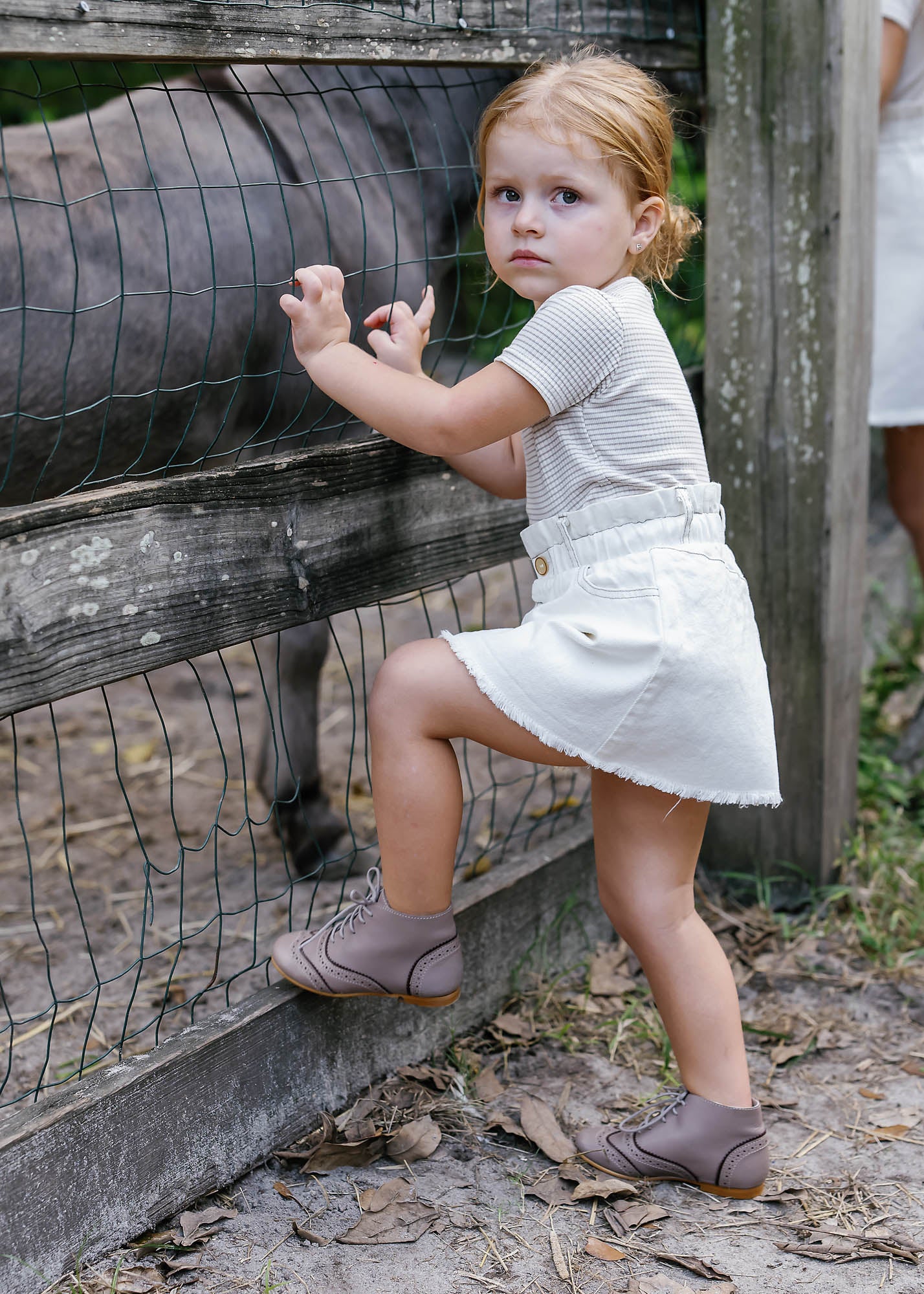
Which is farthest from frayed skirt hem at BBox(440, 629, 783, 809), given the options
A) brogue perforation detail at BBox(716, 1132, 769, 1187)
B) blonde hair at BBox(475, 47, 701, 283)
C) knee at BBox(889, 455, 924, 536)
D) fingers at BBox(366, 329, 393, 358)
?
knee at BBox(889, 455, 924, 536)

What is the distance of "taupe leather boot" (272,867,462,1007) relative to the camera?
1709 mm

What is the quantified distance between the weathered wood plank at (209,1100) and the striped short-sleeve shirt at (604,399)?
85cm

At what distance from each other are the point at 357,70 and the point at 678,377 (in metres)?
1.50

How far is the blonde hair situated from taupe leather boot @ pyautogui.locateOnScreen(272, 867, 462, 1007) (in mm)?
945

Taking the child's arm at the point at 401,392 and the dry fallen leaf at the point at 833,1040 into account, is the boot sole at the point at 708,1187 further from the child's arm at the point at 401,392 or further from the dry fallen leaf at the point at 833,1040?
the child's arm at the point at 401,392

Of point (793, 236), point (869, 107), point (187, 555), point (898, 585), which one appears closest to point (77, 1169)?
point (187, 555)

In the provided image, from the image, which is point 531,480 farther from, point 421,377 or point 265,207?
point 265,207

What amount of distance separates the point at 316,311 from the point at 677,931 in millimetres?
963

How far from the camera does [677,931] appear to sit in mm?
1735

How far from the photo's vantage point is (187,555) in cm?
160

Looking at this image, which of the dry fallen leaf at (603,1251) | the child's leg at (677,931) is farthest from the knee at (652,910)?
the dry fallen leaf at (603,1251)

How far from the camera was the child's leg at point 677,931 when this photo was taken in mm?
1728

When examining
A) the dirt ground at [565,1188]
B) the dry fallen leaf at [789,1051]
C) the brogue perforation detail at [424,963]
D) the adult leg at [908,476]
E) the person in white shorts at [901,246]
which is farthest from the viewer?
the adult leg at [908,476]

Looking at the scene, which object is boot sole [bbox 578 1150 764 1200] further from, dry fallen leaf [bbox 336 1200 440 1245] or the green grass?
the green grass
